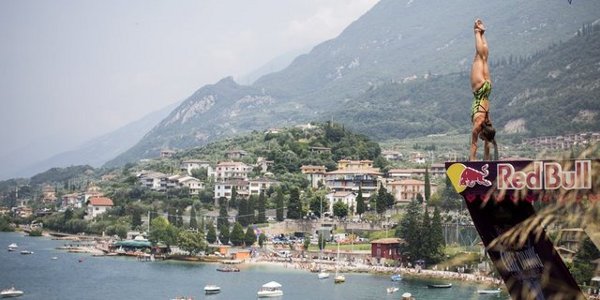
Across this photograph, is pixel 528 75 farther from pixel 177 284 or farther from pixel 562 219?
pixel 562 219

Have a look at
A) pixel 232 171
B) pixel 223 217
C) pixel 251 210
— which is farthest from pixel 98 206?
pixel 251 210

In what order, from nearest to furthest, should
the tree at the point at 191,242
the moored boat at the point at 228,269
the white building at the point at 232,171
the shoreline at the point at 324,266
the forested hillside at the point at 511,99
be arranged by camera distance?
the shoreline at the point at 324,266 < the moored boat at the point at 228,269 < the tree at the point at 191,242 < the white building at the point at 232,171 < the forested hillside at the point at 511,99

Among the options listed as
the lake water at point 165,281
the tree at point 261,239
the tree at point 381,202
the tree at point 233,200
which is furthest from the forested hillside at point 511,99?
the lake water at point 165,281

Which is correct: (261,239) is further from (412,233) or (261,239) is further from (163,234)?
(412,233)

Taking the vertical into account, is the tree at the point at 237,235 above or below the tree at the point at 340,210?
below

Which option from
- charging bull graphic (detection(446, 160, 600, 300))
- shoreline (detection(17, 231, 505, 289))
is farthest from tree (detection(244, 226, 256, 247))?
charging bull graphic (detection(446, 160, 600, 300))

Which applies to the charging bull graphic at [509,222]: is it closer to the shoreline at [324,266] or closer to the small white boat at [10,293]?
the shoreline at [324,266]
